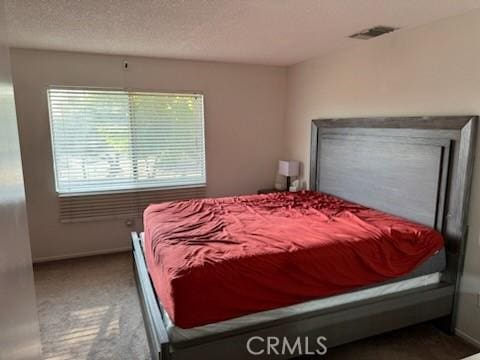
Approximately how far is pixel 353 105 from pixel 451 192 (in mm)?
1341

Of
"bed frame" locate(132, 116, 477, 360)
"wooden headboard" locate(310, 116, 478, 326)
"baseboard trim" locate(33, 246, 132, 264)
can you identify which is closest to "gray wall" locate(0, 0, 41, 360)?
"bed frame" locate(132, 116, 477, 360)

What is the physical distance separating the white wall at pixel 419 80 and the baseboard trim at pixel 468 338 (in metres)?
0.01

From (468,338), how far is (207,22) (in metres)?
3.08

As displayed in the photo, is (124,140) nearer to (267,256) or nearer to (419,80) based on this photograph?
(267,256)

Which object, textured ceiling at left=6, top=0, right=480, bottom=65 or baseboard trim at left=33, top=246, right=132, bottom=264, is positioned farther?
baseboard trim at left=33, top=246, right=132, bottom=264

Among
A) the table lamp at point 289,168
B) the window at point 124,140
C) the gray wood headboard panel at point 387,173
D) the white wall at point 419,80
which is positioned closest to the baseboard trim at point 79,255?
the window at point 124,140

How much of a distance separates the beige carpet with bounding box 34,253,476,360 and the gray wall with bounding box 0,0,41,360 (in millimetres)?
1586

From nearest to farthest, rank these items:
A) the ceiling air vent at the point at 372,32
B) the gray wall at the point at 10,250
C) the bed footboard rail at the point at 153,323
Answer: the gray wall at the point at 10,250, the bed footboard rail at the point at 153,323, the ceiling air vent at the point at 372,32

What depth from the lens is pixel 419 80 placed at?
8.63 feet

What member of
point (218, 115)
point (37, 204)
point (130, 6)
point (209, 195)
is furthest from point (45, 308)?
point (218, 115)

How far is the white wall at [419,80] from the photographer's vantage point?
90.3 inches

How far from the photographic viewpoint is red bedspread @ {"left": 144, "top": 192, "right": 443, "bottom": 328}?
1782mm

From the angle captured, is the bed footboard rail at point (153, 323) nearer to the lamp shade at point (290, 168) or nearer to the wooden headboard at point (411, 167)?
the wooden headboard at point (411, 167)

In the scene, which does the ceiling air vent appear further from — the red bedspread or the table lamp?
the table lamp
